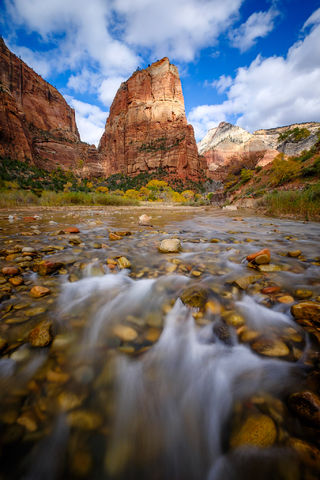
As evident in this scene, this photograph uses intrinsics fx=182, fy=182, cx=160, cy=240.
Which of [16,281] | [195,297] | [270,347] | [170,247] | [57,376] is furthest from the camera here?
[170,247]

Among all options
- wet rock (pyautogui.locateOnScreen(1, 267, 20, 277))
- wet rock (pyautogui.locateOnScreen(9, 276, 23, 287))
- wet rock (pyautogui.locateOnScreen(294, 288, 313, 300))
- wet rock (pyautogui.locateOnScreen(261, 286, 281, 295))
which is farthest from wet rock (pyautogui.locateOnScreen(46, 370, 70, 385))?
wet rock (pyautogui.locateOnScreen(294, 288, 313, 300))

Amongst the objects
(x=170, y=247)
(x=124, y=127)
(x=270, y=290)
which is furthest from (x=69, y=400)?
(x=124, y=127)

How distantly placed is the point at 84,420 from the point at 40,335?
567mm

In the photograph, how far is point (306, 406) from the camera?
2.33 feet

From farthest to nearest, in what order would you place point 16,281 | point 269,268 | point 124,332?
point 269,268, point 16,281, point 124,332

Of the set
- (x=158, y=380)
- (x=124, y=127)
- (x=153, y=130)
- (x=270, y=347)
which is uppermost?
(x=124, y=127)

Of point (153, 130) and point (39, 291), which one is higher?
point (153, 130)

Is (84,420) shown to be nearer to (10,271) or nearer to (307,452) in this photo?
(307,452)

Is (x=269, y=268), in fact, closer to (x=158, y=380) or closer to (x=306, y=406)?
(x=306, y=406)

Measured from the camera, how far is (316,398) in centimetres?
73

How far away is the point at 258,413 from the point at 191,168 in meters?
66.6

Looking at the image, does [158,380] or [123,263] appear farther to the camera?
[123,263]

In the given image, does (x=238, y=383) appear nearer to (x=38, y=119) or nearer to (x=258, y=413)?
(x=258, y=413)

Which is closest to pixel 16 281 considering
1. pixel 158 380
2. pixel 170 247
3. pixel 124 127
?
pixel 158 380
